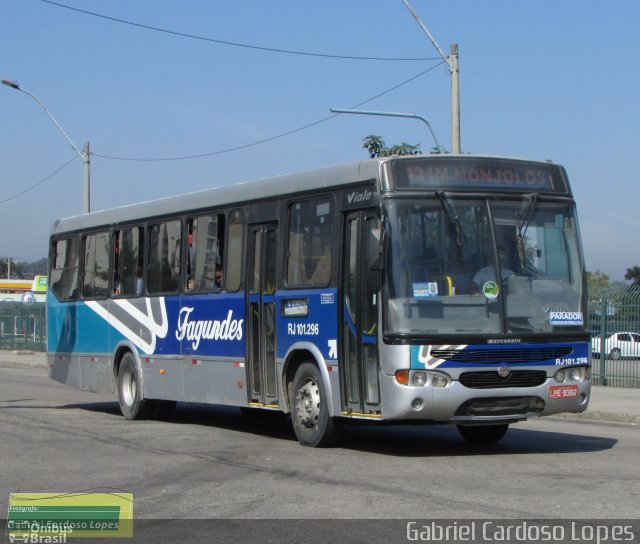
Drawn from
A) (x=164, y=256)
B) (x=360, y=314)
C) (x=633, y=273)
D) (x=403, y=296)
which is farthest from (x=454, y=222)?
(x=633, y=273)

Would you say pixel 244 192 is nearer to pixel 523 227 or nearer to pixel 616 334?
pixel 523 227

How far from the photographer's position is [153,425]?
16.5 meters

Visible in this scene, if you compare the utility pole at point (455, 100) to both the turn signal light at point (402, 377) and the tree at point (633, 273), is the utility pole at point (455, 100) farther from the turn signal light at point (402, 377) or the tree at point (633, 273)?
the tree at point (633, 273)

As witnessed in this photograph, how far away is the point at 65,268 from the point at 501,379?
418 inches

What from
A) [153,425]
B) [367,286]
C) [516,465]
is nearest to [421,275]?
[367,286]

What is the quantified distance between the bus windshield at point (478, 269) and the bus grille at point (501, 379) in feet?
1.46

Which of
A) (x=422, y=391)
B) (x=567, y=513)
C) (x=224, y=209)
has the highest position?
(x=224, y=209)

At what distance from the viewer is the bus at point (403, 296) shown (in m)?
11.6

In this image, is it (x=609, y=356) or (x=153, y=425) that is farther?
(x=609, y=356)

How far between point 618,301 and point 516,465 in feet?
42.2

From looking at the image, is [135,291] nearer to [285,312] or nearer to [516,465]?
[285,312]

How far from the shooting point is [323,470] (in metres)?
11.1

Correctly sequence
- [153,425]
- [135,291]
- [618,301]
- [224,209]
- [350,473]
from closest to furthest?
[350,473]
[224,209]
[153,425]
[135,291]
[618,301]

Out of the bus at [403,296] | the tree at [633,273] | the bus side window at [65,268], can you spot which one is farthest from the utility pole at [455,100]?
the tree at [633,273]
